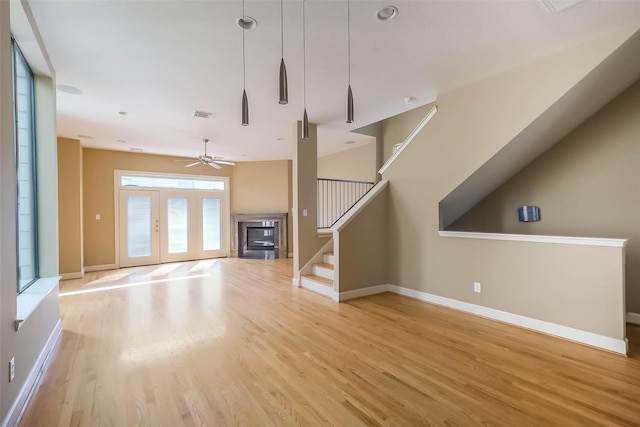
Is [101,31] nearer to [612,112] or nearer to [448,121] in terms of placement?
[448,121]

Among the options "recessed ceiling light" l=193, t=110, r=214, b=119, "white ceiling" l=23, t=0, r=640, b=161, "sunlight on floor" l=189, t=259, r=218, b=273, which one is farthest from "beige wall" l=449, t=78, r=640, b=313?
"sunlight on floor" l=189, t=259, r=218, b=273

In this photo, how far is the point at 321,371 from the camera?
93.6 inches

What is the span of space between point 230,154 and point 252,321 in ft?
17.6

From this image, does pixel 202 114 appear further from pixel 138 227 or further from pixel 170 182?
pixel 138 227

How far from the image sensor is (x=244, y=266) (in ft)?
23.4

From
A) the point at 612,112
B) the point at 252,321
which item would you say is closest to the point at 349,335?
the point at 252,321

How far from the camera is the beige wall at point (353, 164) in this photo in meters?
7.02

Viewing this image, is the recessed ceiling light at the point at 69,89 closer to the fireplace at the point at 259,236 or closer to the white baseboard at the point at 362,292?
the white baseboard at the point at 362,292

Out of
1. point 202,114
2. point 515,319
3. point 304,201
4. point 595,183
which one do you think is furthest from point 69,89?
point 595,183

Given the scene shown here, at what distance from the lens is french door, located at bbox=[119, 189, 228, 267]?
283 inches

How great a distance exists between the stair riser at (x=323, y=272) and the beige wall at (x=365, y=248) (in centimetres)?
54


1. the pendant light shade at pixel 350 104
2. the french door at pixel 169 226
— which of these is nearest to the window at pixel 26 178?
the pendant light shade at pixel 350 104

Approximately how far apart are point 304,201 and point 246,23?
3.05 m

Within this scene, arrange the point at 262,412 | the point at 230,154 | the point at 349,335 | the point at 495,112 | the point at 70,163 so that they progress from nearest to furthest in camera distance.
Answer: the point at 262,412 < the point at 349,335 < the point at 495,112 < the point at 70,163 < the point at 230,154
